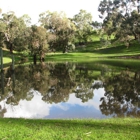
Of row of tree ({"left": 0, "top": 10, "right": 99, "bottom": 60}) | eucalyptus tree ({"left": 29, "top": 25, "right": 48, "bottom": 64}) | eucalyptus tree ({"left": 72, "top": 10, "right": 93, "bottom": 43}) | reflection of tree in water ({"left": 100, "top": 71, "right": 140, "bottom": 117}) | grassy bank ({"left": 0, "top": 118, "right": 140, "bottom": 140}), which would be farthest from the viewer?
eucalyptus tree ({"left": 72, "top": 10, "right": 93, "bottom": 43})

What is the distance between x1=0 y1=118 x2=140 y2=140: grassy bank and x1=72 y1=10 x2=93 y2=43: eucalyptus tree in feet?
302

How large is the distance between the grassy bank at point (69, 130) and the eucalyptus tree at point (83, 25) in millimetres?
92034

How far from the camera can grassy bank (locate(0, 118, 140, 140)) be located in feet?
30.1

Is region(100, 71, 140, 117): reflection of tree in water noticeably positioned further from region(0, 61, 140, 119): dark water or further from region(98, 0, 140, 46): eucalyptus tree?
region(98, 0, 140, 46): eucalyptus tree

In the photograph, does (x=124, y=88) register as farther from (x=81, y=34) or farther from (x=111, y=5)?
(x=111, y=5)

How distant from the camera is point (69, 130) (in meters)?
9.96

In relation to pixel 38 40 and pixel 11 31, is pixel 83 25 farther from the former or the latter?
pixel 38 40

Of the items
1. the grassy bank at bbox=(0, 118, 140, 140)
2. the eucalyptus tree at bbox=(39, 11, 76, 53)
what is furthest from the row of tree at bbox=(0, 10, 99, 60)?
the grassy bank at bbox=(0, 118, 140, 140)

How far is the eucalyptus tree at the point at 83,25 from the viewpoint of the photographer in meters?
103

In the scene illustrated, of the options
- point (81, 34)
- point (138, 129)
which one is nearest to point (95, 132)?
point (138, 129)

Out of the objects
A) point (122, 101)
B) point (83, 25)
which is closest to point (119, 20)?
point (83, 25)

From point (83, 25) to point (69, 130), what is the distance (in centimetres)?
10048

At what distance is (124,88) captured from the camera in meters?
23.6

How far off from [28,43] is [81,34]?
44066 millimetres
